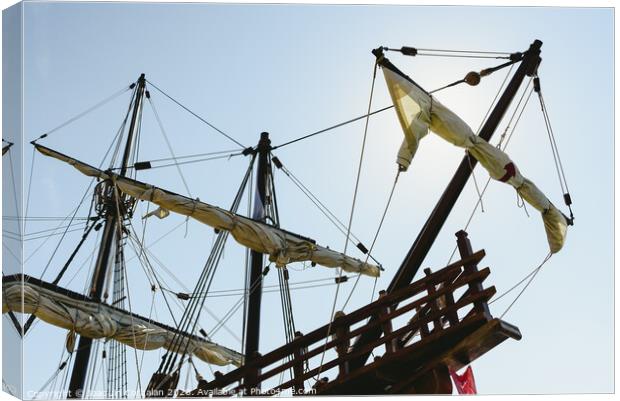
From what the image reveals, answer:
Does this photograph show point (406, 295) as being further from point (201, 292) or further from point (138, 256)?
point (138, 256)

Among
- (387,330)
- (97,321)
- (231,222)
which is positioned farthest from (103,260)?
(387,330)

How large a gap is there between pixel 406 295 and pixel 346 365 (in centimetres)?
88

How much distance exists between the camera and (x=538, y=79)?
9.62m

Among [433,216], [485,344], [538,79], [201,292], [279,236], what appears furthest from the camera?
[279,236]

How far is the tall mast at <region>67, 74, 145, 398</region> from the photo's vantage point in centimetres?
1471

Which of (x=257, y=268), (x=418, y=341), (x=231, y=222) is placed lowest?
(x=418, y=341)

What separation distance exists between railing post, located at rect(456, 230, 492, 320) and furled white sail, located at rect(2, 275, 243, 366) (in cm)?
574

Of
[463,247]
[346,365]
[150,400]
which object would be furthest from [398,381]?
[150,400]

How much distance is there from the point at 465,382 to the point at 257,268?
19.6 ft

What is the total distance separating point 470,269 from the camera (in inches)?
298

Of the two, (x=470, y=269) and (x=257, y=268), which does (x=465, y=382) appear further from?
(x=257, y=268)

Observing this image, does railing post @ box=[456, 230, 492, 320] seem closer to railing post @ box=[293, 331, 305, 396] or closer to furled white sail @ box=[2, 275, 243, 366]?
railing post @ box=[293, 331, 305, 396]

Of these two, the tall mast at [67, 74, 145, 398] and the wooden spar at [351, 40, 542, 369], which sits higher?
the tall mast at [67, 74, 145, 398]

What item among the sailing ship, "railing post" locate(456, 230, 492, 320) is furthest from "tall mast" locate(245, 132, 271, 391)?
"railing post" locate(456, 230, 492, 320)
